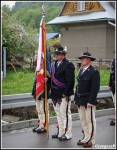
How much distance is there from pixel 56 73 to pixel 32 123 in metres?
1.87

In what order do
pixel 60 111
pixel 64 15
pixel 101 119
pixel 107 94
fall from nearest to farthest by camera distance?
1. pixel 60 111
2. pixel 101 119
3. pixel 107 94
4. pixel 64 15

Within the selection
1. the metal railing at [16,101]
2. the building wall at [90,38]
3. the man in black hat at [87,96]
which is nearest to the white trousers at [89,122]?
the man in black hat at [87,96]

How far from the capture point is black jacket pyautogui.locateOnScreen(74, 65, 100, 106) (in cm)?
668

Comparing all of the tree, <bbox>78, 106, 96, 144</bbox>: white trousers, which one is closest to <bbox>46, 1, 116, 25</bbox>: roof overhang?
the tree

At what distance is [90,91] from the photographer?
6.77 m

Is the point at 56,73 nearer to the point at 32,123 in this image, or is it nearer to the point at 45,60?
the point at 45,60

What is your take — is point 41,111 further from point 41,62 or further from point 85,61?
point 85,61

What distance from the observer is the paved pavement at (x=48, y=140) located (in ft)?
22.9

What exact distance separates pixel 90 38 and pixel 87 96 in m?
21.5

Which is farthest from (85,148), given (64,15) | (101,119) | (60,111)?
(64,15)

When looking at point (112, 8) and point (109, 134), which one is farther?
point (112, 8)

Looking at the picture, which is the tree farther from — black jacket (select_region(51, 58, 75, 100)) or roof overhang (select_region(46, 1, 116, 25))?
black jacket (select_region(51, 58, 75, 100))

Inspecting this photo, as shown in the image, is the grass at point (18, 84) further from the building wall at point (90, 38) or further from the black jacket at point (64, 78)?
the building wall at point (90, 38)

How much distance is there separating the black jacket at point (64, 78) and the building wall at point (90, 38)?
19.4 meters
